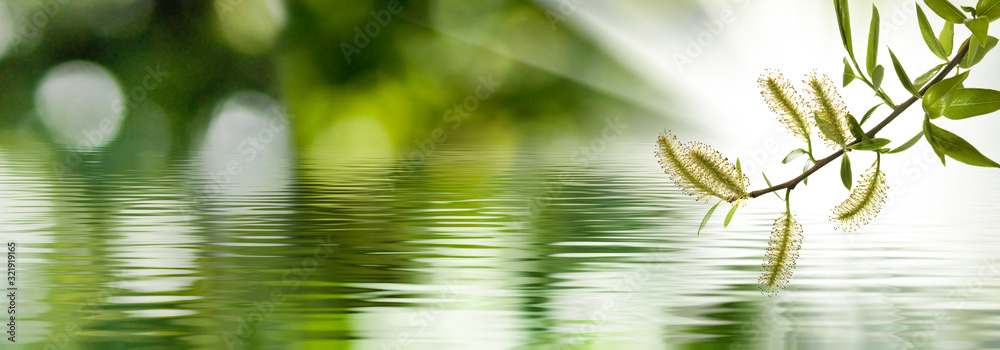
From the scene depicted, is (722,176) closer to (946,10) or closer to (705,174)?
(705,174)

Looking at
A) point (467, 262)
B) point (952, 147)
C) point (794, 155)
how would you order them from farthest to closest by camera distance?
point (467, 262) < point (794, 155) < point (952, 147)

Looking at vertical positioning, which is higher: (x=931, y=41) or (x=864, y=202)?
(x=931, y=41)

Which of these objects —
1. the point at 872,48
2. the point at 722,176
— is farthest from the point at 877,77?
the point at 722,176

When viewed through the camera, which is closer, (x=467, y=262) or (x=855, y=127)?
(x=855, y=127)

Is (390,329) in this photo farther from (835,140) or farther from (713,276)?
(835,140)

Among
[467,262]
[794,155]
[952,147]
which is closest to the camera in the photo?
[952,147]

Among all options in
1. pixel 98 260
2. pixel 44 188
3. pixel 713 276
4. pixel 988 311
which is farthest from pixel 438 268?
pixel 44 188

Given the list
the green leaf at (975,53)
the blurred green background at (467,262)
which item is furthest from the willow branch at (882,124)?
the blurred green background at (467,262)
